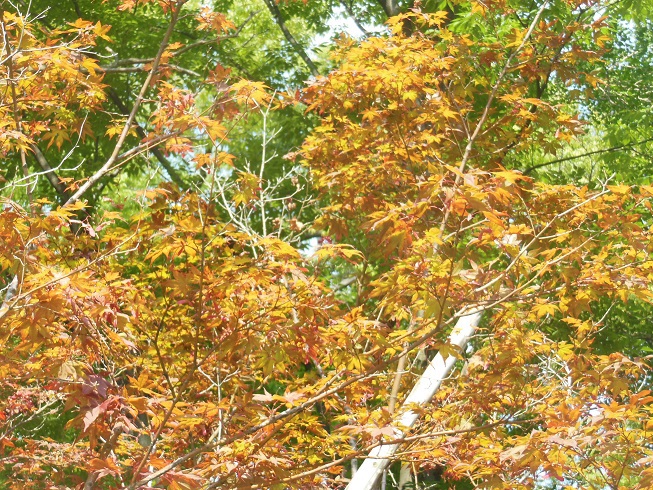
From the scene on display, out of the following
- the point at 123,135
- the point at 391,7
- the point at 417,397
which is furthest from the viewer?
the point at 391,7

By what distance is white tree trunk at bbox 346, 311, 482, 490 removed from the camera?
17.0 feet

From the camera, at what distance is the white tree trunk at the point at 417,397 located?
5.17 m

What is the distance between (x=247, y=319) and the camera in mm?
3916

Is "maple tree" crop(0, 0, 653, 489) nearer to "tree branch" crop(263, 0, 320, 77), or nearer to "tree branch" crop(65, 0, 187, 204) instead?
"tree branch" crop(65, 0, 187, 204)

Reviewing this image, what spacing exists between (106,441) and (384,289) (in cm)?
162

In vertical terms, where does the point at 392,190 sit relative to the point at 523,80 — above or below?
below

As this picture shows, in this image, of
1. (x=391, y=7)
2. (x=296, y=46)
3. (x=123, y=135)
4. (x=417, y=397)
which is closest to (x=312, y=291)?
(x=123, y=135)

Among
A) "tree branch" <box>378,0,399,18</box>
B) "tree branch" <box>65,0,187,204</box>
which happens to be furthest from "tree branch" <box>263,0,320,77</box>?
"tree branch" <box>65,0,187,204</box>

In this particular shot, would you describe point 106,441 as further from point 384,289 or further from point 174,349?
point 174,349

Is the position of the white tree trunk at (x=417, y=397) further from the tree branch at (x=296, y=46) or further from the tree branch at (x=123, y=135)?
the tree branch at (x=296, y=46)

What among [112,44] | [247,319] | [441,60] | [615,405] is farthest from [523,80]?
[112,44]

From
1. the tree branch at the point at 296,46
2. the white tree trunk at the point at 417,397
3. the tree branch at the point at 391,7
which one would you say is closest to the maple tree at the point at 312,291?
the white tree trunk at the point at 417,397

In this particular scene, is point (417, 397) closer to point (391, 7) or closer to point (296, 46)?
point (391, 7)

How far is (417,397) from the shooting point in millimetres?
5504
